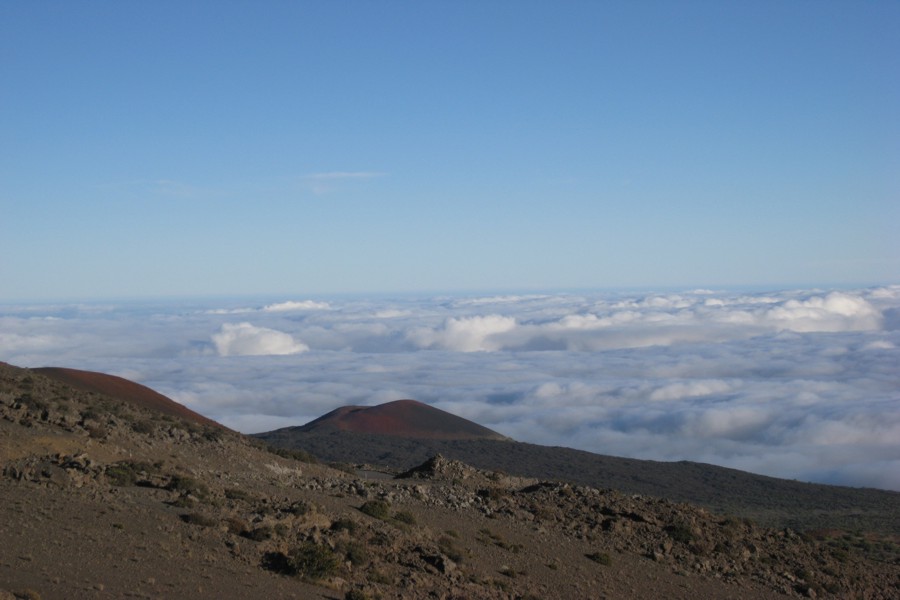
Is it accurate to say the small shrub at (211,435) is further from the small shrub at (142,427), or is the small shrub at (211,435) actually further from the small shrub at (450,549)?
the small shrub at (450,549)

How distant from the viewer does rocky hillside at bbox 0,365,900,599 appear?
10.6 metres

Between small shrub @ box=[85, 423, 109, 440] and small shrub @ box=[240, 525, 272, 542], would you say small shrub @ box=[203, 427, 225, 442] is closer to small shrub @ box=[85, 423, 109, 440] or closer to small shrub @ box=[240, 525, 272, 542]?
small shrub @ box=[85, 423, 109, 440]

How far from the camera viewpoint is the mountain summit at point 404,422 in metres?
57.4

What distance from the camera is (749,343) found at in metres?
159

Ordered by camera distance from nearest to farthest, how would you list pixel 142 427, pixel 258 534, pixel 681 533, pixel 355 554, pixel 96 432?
pixel 355 554 → pixel 258 534 → pixel 681 533 → pixel 96 432 → pixel 142 427

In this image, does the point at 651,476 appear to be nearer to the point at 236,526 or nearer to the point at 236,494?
the point at 236,494

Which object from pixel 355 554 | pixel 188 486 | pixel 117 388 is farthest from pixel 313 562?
pixel 117 388

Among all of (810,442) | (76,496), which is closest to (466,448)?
(76,496)

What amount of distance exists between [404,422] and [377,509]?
44359 millimetres

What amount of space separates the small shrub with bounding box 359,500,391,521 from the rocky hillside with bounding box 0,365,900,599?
0.05m

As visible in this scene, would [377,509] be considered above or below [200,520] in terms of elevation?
below

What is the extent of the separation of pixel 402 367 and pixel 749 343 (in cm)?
7191

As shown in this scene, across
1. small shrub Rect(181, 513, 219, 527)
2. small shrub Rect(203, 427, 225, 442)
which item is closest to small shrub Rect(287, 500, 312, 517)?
small shrub Rect(181, 513, 219, 527)

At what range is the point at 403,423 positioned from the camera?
59469mm
